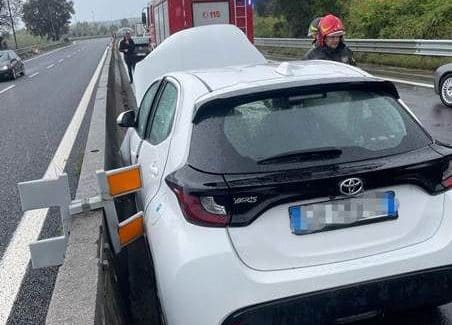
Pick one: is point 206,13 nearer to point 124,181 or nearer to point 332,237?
point 124,181

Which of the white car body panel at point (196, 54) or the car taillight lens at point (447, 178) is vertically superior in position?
the white car body panel at point (196, 54)

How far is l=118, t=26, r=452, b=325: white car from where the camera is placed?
8.57ft

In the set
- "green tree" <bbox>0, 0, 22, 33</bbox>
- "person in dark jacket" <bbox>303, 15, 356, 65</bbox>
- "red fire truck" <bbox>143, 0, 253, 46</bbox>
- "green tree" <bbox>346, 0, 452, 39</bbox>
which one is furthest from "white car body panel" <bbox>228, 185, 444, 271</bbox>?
"green tree" <bbox>0, 0, 22, 33</bbox>

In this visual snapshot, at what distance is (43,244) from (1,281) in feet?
3.99

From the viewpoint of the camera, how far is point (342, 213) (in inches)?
106

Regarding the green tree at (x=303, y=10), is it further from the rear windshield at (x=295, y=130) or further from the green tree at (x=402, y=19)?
the rear windshield at (x=295, y=130)

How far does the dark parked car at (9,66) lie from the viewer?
25656 millimetres

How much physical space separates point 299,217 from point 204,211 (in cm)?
46

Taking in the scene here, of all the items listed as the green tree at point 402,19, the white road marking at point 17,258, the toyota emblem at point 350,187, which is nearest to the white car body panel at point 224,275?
the toyota emblem at point 350,187

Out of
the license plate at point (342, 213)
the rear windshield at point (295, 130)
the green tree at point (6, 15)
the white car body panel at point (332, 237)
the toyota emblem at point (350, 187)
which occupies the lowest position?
the white car body panel at point (332, 237)

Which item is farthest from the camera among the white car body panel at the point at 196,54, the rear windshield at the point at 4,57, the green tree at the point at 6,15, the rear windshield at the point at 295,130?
the green tree at the point at 6,15

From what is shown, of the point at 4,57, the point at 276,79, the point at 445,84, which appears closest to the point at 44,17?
the point at 4,57

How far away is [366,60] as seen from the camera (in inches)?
795

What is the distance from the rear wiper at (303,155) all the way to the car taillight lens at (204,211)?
31 centimetres
